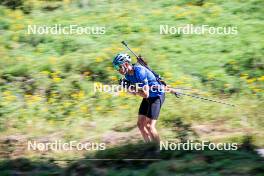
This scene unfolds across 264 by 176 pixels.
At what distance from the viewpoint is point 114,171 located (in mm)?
7895

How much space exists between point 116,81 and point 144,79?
2433mm

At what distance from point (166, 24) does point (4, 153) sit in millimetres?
5233

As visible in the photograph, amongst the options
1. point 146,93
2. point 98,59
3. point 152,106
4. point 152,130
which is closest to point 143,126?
point 152,130

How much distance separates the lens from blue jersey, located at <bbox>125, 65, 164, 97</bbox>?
28.1 feet

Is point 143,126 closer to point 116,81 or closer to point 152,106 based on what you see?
point 152,106

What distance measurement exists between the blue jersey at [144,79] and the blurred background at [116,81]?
89 cm

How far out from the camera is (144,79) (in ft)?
28.1

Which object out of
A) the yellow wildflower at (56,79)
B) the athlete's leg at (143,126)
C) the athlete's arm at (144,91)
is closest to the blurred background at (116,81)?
the yellow wildflower at (56,79)

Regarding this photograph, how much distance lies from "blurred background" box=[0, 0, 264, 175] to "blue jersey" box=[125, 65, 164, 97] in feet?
2.92

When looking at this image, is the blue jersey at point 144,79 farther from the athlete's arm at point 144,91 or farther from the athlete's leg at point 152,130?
the athlete's leg at point 152,130

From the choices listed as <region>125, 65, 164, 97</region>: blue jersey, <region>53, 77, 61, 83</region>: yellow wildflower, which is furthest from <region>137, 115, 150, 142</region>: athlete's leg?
<region>53, 77, 61, 83</region>: yellow wildflower

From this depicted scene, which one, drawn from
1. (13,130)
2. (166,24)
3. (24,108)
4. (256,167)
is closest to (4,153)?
(13,130)

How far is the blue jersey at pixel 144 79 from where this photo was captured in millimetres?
8562

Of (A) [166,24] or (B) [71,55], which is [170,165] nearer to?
(B) [71,55]
